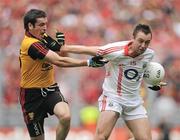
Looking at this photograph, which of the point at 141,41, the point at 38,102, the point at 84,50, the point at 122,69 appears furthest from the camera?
the point at 38,102

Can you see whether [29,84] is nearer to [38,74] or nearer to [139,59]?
[38,74]

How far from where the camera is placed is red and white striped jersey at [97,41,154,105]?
10.5 meters

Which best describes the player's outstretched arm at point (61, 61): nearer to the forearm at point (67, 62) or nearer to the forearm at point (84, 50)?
the forearm at point (67, 62)

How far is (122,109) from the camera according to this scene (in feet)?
35.3

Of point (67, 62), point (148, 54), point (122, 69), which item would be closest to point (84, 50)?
point (67, 62)

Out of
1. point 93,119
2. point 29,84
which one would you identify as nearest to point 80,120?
point 93,119

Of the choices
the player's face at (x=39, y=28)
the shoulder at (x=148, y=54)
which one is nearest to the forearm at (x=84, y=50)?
the player's face at (x=39, y=28)

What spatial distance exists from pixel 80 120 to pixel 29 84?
5.10 metres

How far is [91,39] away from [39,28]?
6.78 m

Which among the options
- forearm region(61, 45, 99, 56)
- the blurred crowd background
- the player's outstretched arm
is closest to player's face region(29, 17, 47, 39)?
the player's outstretched arm

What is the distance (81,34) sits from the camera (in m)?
17.6

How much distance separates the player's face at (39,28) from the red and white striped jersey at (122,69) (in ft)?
2.76

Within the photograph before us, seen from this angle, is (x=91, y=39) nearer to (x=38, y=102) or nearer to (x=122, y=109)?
(x=38, y=102)

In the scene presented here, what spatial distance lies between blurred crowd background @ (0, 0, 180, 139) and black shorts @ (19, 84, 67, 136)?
3324mm
